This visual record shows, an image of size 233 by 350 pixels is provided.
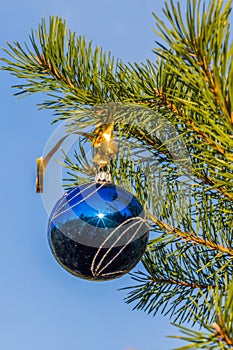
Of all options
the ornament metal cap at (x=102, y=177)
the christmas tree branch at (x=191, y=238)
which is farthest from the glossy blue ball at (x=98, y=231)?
the christmas tree branch at (x=191, y=238)

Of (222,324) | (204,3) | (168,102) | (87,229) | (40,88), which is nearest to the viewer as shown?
(222,324)

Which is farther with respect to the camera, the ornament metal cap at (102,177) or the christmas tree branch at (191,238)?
the christmas tree branch at (191,238)

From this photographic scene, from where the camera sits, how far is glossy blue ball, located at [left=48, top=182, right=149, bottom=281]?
113 cm

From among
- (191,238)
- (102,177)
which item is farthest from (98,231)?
(191,238)

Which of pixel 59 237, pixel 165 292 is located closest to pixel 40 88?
pixel 59 237

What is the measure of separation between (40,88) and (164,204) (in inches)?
16.4

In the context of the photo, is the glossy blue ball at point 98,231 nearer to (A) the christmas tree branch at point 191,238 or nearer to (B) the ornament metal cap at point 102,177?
(B) the ornament metal cap at point 102,177

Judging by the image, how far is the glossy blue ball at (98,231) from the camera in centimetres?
113

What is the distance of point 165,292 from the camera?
64.4 inches

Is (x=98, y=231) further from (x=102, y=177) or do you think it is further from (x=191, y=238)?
(x=191, y=238)

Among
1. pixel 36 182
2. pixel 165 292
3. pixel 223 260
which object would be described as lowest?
pixel 165 292

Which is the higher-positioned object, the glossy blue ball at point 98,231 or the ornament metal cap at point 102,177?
the ornament metal cap at point 102,177

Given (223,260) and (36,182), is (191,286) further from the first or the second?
(36,182)

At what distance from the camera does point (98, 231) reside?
3.70 feet
